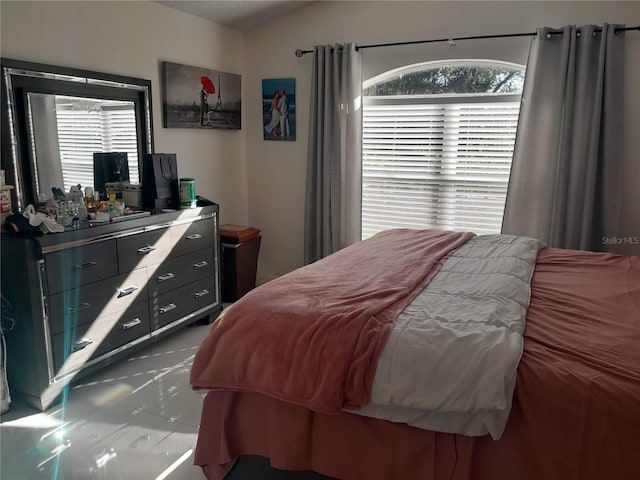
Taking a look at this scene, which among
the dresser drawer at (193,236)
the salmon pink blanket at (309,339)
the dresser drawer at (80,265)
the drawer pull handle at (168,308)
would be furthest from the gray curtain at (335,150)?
the salmon pink blanket at (309,339)

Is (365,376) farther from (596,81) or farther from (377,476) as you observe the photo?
(596,81)

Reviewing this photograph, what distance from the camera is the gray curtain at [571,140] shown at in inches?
123

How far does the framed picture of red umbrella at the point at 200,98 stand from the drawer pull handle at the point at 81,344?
1686 mm

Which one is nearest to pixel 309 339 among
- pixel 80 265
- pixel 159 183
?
pixel 80 265

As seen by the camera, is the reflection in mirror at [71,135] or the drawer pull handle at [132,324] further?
the drawer pull handle at [132,324]

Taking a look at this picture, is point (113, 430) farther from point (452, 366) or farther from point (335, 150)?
point (335, 150)

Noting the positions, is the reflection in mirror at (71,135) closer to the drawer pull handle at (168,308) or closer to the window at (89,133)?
the window at (89,133)

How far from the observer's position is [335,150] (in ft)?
12.9

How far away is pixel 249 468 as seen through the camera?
192cm

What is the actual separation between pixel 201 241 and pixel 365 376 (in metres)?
2.14

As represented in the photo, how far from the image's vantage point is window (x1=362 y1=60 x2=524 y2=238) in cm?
360

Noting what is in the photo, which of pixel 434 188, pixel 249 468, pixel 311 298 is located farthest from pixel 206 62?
pixel 249 468

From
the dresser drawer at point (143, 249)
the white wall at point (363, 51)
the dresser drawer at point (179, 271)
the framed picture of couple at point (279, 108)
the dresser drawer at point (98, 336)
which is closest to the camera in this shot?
the dresser drawer at point (98, 336)

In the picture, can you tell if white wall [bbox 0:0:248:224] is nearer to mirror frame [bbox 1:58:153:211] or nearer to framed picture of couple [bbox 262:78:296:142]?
mirror frame [bbox 1:58:153:211]
